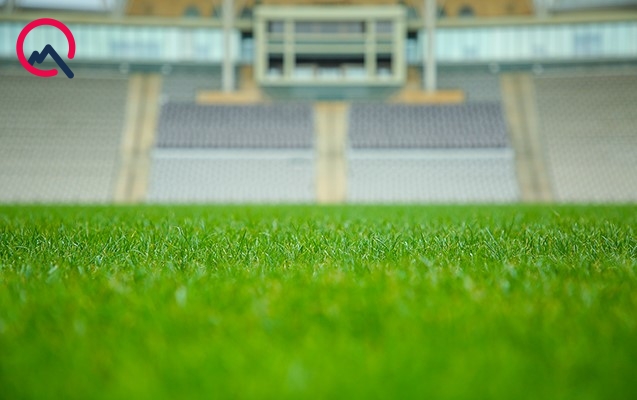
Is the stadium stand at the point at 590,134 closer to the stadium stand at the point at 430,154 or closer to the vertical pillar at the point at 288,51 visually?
the stadium stand at the point at 430,154

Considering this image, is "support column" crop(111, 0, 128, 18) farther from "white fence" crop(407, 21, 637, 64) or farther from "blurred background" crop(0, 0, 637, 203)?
"white fence" crop(407, 21, 637, 64)

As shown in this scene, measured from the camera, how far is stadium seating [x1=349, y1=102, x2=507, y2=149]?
122ft

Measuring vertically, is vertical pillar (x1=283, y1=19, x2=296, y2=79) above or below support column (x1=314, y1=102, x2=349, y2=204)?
above

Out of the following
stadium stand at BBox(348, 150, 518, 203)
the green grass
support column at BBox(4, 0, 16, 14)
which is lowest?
the green grass

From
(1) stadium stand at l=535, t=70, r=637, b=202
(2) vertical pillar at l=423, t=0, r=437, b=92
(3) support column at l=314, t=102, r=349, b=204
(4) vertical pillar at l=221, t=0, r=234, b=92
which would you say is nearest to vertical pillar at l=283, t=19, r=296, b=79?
(3) support column at l=314, t=102, r=349, b=204

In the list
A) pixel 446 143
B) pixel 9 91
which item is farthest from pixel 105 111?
pixel 446 143

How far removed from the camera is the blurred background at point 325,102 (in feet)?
115

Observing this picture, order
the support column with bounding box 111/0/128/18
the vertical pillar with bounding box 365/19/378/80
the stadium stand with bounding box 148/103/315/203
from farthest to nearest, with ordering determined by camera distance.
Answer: the support column with bounding box 111/0/128/18
the vertical pillar with bounding box 365/19/378/80
the stadium stand with bounding box 148/103/315/203

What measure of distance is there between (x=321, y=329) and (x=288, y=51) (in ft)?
125

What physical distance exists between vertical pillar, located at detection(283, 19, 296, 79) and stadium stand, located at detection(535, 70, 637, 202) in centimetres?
1488

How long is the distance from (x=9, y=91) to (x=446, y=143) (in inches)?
1007

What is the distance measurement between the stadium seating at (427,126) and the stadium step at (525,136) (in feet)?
3.18

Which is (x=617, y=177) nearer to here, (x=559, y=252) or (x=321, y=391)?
(x=559, y=252)

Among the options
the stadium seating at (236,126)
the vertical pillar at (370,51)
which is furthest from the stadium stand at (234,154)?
the vertical pillar at (370,51)
